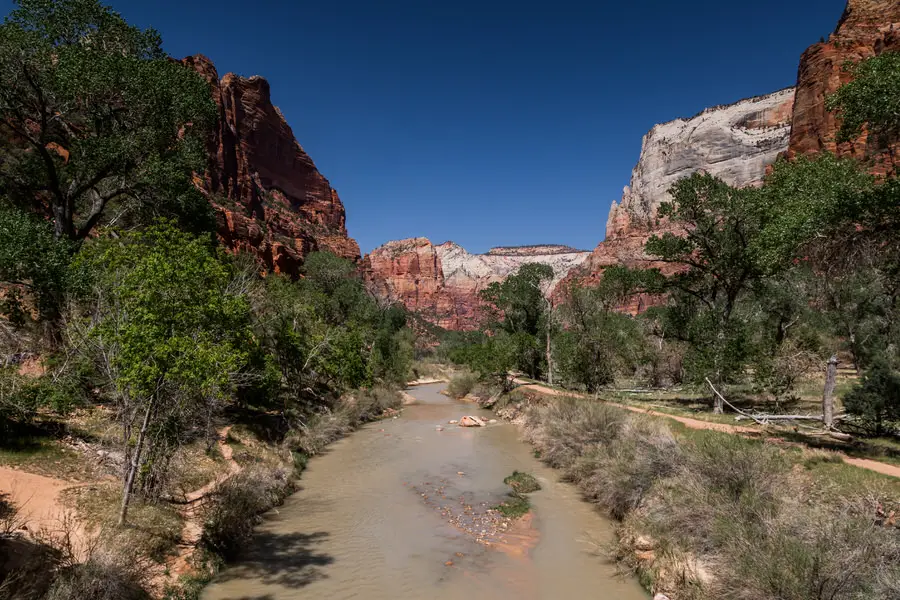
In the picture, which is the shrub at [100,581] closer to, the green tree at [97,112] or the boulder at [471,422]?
the green tree at [97,112]

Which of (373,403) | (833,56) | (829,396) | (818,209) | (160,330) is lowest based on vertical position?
(373,403)

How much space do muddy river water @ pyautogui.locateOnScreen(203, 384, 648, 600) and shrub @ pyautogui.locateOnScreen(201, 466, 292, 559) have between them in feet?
1.28

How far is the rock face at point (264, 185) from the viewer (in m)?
67.9

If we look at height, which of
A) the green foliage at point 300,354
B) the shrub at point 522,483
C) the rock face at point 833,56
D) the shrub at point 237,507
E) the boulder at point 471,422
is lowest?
the boulder at point 471,422

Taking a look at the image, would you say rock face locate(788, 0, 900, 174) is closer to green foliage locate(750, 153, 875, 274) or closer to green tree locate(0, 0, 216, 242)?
green foliage locate(750, 153, 875, 274)

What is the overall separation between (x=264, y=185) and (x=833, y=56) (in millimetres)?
120012

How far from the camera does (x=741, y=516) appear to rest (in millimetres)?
7617

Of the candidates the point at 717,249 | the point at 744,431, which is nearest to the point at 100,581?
the point at 744,431

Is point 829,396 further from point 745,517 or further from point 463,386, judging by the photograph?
point 463,386

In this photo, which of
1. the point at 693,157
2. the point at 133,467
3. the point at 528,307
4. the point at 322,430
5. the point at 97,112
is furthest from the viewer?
the point at 693,157

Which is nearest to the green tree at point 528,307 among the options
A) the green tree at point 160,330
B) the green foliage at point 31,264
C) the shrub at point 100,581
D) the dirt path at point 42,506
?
the green foliage at point 31,264

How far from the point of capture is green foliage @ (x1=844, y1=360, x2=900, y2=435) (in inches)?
496

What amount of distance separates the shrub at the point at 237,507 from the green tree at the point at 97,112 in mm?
10769

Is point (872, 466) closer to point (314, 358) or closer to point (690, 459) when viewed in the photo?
point (690, 459)
